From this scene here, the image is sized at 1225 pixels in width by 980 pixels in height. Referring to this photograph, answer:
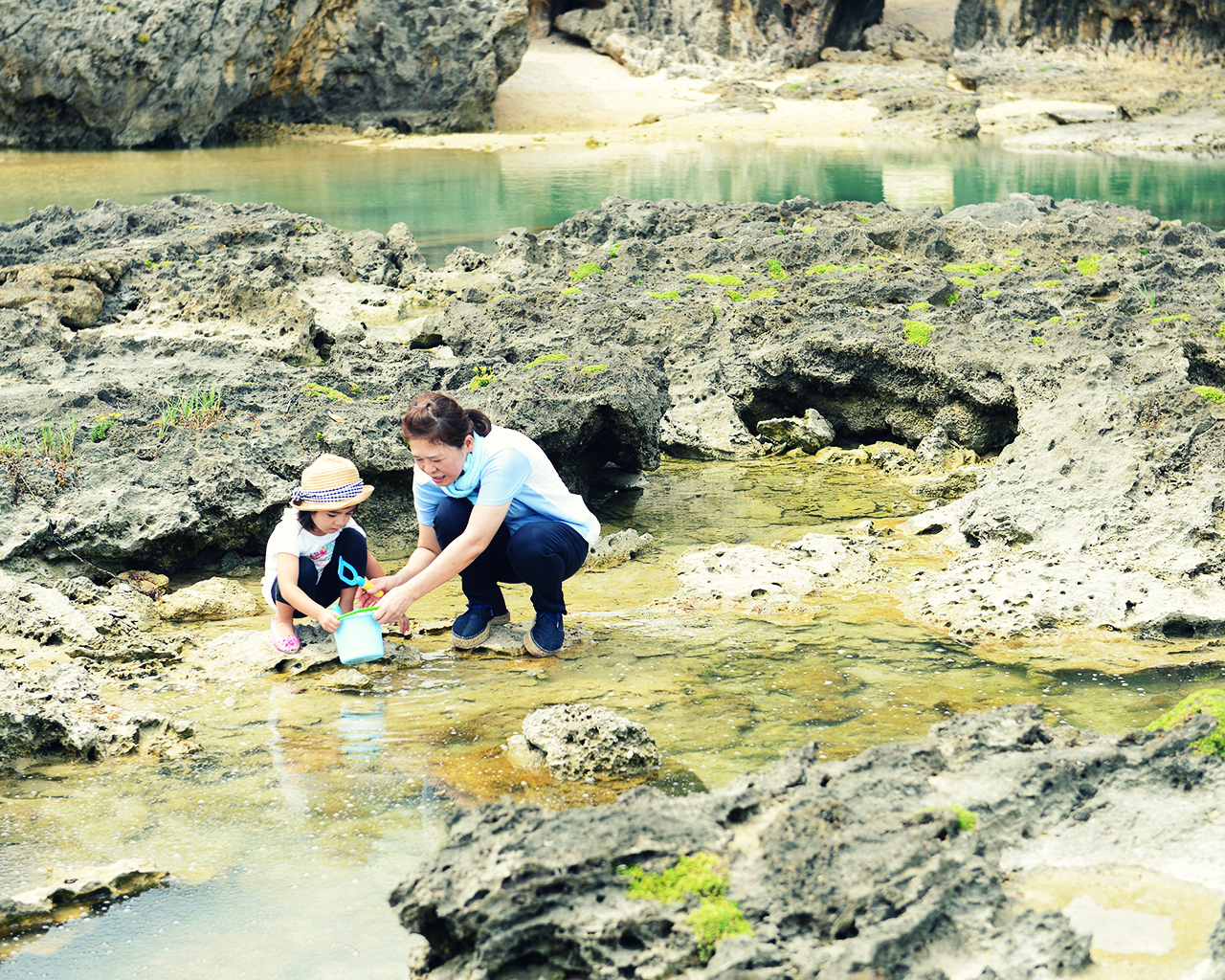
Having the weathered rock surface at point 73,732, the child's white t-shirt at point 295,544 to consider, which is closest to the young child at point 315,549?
the child's white t-shirt at point 295,544

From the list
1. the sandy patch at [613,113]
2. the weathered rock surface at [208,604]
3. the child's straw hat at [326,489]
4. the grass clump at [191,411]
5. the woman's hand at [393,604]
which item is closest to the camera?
the woman's hand at [393,604]

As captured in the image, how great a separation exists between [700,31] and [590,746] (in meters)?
42.0

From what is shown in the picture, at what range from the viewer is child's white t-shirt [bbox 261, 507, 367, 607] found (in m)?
4.61

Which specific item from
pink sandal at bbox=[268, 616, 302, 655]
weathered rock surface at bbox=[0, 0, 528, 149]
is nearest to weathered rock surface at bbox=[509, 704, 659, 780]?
pink sandal at bbox=[268, 616, 302, 655]

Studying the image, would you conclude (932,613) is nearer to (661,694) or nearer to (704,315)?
(661,694)

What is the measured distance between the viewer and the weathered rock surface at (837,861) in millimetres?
2309

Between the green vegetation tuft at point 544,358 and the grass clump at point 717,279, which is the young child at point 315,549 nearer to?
the green vegetation tuft at point 544,358

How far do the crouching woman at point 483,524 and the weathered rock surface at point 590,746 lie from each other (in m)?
0.98

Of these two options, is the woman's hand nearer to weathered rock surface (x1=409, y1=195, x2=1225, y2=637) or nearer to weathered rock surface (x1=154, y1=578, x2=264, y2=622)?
weathered rock surface (x1=154, y1=578, x2=264, y2=622)

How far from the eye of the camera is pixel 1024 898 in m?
2.45

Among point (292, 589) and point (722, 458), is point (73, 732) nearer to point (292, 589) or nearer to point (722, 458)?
point (292, 589)

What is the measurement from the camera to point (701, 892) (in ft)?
8.14

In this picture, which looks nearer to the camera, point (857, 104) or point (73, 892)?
point (73, 892)

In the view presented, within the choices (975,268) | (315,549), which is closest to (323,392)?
(315,549)
